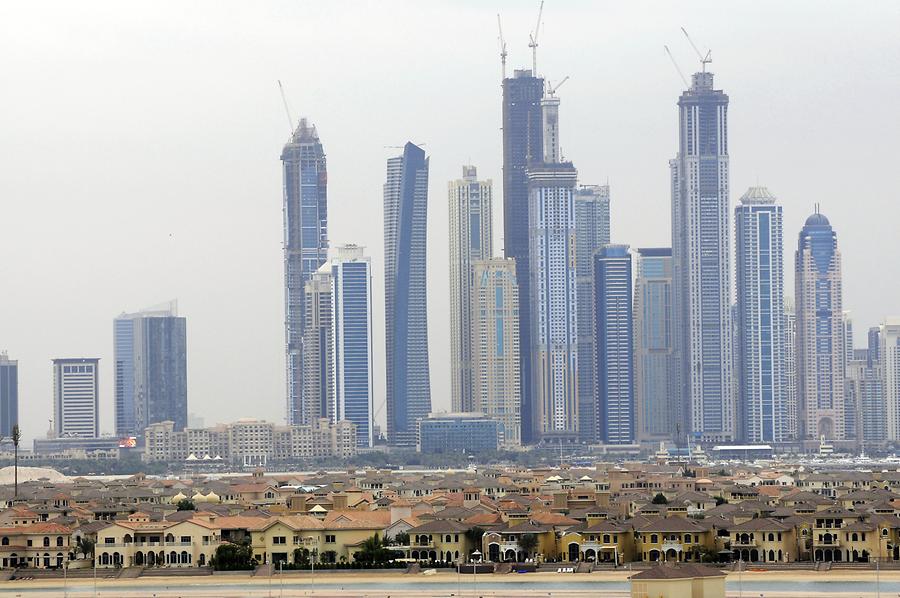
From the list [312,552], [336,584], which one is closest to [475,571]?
[336,584]

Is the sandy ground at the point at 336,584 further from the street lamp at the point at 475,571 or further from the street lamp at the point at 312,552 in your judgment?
the street lamp at the point at 312,552

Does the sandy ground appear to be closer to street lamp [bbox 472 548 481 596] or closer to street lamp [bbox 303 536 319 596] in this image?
street lamp [bbox 472 548 481 596]

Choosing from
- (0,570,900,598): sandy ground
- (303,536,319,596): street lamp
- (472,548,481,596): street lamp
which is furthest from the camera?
(303,536,319,596): street lamp

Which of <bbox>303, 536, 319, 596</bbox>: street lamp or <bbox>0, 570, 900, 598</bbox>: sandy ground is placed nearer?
<bbox>0, 570, 900, 598</bbox>: sandy ground

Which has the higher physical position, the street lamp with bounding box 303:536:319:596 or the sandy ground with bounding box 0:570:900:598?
the street lamp with bounding box 303:536:319:596

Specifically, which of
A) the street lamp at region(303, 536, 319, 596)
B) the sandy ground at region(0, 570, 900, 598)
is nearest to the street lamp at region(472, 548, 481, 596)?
the sandy ground at region(0, 570, 900, 598)

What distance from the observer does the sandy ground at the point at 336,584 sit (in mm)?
80375

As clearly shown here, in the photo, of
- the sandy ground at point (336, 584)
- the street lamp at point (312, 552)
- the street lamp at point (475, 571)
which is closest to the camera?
the sandy ground at point (336, 584)

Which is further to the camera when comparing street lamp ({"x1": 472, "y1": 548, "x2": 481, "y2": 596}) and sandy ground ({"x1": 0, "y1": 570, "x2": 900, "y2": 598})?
street lamp ({"x1": 472, "y1": 548, "x2": 481, "y2": 596})

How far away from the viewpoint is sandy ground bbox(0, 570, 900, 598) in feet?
264

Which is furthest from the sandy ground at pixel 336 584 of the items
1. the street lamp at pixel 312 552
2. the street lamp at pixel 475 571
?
the street lamp at pixel 312 552

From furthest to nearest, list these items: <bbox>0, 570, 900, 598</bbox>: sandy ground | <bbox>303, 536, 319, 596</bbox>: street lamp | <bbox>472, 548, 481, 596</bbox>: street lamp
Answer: <bbox>303, 536, 319, 596</bbox>: street lamp, <bbox>472, 548, 481, 596</bbox>: street lamp, <bbox>0, 570, 900, 598</bbox>: sandy ground

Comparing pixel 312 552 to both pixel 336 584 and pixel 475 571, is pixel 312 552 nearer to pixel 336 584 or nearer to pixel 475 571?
pixel 336 584

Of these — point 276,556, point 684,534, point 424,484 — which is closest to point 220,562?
point 276,556
